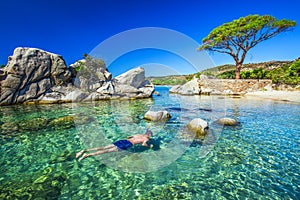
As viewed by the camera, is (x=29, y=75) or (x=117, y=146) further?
(x=29, y=75)

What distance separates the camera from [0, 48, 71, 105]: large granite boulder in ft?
53.6

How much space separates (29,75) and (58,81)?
2.90m

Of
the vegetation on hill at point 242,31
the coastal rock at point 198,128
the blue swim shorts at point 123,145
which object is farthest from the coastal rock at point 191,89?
the blue swim shorts at point 123,145

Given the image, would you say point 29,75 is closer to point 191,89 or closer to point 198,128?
point 198,128

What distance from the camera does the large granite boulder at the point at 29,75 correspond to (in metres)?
16.3

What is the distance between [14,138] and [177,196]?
23.7 ft

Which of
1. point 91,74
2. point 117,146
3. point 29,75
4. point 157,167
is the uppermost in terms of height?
point 91,74

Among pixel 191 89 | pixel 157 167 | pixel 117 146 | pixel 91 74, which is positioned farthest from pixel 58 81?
pixel 191 89

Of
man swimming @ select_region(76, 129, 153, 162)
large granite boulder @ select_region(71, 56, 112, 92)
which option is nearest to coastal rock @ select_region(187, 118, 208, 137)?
man swimming @ select_region(76, 129, 153, 162)

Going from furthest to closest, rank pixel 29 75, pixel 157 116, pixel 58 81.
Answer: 1. pixel 58 81
2. pixel 29 75
3. pixel 157 116

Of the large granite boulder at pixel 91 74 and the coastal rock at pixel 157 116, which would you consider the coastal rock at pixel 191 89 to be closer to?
the large granite boulder at pixel 91 74

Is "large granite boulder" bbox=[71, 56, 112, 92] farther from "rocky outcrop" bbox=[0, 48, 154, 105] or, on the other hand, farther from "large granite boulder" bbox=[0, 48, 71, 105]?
"large granite boulder" bbox=[0, 48, 71, 105]

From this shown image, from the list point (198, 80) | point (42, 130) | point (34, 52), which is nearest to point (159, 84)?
point (198, 80)

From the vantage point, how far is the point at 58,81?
19.0 meters
